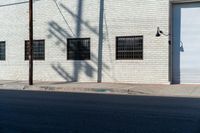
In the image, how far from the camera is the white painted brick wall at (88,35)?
84.0 ft

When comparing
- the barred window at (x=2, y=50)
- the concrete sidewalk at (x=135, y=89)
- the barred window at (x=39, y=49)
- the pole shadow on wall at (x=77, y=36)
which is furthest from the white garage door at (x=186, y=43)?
the barred window at (x=2, y=50)

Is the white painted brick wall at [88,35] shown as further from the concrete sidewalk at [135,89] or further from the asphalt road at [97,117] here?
the asphalt road at [97,117]

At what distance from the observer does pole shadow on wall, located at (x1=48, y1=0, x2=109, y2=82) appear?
2750 cm

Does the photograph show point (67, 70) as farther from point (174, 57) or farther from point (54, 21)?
point (174, 57)

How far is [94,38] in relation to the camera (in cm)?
2772

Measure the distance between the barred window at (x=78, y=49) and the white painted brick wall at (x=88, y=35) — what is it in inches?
12.4

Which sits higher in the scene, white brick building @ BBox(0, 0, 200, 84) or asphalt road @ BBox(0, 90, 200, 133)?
white brick building @ BBox(0, 0, 200, 84)

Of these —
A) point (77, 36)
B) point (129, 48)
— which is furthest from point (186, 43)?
point (77, 36)

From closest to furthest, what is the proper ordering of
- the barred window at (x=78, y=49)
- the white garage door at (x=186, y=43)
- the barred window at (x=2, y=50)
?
the white garage door at (x=186, y=43) → the barred window at (x=78, y=49) → the barred window at (x=2, y=50)

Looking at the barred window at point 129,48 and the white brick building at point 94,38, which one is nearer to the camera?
the white brick building at point 94,38

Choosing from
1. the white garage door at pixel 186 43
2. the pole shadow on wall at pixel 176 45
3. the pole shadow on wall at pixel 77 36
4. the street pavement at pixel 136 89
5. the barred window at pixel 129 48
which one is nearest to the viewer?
the street pavement at pixel 136 89

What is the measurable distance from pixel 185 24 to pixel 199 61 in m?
2.19

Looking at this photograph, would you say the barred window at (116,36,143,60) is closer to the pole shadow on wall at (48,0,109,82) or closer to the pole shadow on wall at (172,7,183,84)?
the pole shadow on wall at (48,0,109,82)

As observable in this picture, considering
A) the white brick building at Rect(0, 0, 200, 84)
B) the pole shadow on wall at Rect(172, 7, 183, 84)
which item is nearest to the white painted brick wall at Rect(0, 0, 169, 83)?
the white brick building at Rect(0, 0, 200, 84)
